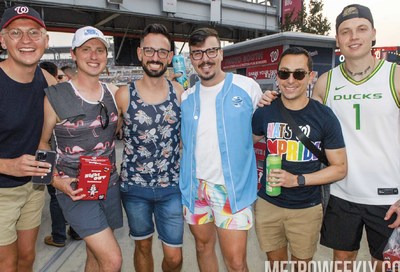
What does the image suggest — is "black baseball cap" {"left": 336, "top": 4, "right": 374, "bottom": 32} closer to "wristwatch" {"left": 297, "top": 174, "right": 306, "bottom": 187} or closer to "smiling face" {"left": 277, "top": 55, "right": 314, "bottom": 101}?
"smiling face" {"left": 277, "top": 55, "right": 314, "bottom": 101}

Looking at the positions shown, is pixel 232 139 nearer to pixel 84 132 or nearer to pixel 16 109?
pixel 84 132

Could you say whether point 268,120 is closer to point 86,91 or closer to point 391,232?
point 391,232

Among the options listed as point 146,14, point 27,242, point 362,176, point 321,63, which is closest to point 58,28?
point 146,14

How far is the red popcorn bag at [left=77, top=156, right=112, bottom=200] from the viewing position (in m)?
2.40

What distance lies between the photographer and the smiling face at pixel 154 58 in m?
2.92

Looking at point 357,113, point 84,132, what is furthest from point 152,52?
point 357,113

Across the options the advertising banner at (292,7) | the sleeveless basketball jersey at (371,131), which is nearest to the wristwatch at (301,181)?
the sleeveless basketball jersey at (371,131)

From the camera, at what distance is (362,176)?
258 centimetres

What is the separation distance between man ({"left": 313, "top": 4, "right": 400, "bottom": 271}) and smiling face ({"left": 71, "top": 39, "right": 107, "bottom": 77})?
1880 mm

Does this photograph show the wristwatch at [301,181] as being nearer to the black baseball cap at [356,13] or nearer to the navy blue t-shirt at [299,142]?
the navy blue t-shirt at [299,142]

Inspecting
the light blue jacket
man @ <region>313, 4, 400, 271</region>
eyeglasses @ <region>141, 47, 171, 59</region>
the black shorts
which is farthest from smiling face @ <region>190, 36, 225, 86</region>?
the black shorts

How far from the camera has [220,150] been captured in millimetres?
2729

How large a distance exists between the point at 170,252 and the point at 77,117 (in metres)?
1.52

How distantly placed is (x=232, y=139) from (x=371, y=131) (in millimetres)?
1051
